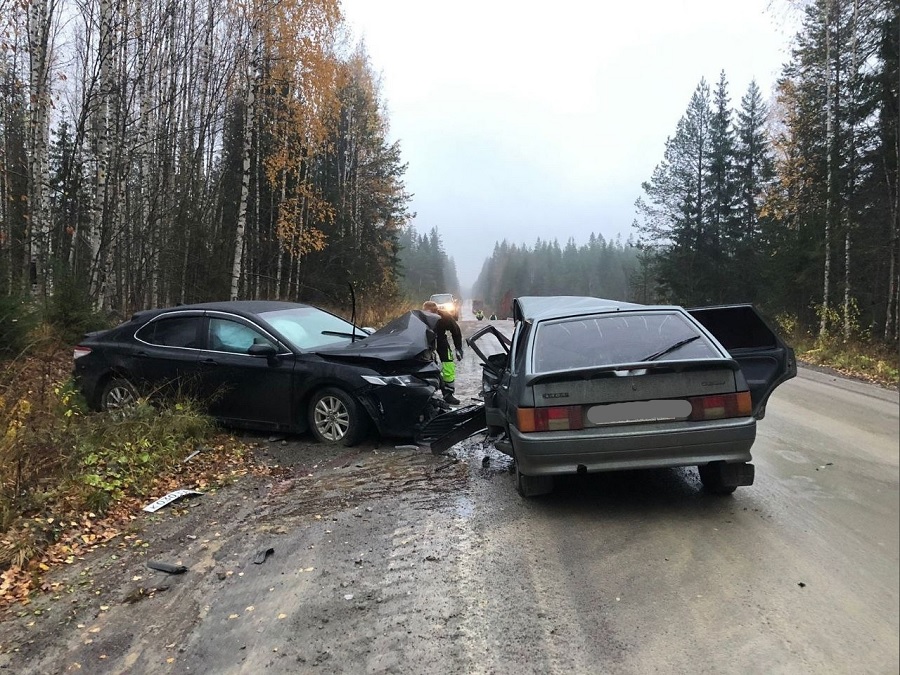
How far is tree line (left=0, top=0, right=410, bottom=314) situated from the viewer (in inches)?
448

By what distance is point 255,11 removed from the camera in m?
15.2

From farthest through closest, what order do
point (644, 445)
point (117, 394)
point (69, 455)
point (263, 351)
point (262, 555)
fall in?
1. point (117, 394)
2. point (263, 351)
3. point (69, 455)
4. point (644, 445)
5. point (262, 555)

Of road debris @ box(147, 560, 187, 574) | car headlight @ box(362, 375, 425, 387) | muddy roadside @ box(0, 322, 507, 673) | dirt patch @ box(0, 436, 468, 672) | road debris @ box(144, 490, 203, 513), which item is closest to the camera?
muddy roadside @ box(0, 322, 507, 673)

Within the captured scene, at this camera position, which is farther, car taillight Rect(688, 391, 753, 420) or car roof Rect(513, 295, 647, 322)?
car roof Rect(513, 295, 647, 322)

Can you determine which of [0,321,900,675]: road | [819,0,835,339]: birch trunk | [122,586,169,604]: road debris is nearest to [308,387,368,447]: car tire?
[0,321,900,675]: road

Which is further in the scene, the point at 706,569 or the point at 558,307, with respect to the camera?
the point at 558,307

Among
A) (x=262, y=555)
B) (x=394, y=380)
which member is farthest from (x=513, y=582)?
(x=394, y=380)

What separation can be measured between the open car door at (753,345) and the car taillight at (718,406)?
4.22ft

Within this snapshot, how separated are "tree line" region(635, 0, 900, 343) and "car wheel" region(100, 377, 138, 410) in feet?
33.3

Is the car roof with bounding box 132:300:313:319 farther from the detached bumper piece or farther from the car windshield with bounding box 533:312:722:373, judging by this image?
the car windshield with bounding box 533:312:722:373

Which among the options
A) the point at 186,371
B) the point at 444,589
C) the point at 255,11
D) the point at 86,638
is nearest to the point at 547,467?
the point at 444,589

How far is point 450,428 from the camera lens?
651 cm

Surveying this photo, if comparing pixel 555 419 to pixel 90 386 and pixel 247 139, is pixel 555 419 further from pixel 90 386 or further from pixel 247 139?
pixel 247 139

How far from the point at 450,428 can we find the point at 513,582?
10.4 ft
